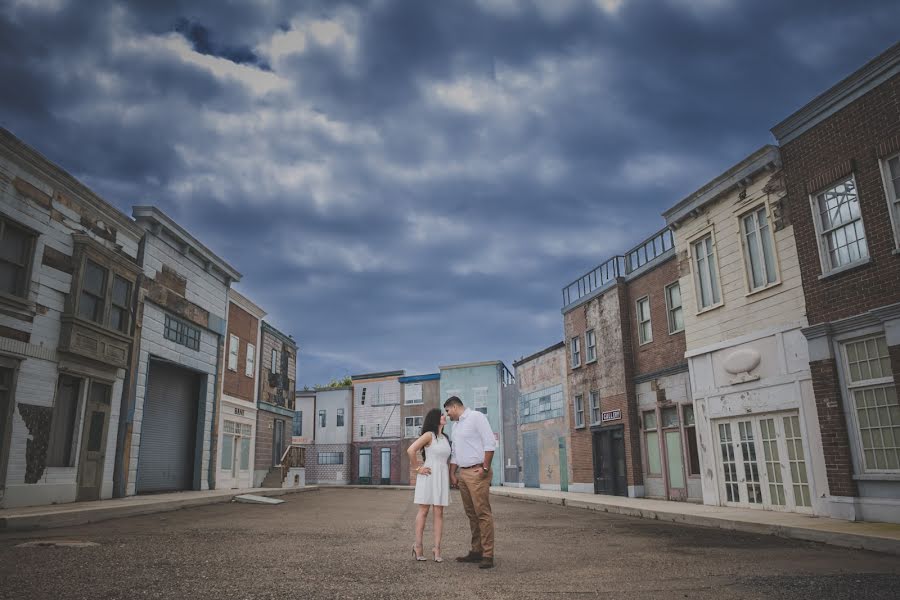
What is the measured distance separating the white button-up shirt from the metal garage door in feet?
49.5

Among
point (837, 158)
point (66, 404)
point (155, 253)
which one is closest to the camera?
point (837, 158)

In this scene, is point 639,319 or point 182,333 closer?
point 182,333

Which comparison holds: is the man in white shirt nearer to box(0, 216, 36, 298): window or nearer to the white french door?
the white french door

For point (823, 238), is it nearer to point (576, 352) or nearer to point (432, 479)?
point (432, 479)

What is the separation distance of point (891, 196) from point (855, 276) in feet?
4.91

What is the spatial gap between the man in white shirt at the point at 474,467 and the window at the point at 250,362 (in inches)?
860

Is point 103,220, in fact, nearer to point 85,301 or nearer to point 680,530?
point 85,301

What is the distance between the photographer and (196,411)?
22859mm

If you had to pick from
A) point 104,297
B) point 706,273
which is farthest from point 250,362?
point 706,273

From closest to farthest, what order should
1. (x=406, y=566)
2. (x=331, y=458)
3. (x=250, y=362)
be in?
(x=406, y=566) → (x=250, y=362) → (x=331, y=458)

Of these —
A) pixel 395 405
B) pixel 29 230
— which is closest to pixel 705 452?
pixel 29 230

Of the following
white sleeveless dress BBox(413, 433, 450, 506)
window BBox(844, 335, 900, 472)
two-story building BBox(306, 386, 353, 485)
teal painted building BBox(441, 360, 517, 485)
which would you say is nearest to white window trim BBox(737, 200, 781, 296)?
window BBox(844, 335, 900, 472)

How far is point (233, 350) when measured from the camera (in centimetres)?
2550

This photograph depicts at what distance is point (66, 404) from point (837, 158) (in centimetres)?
1746
